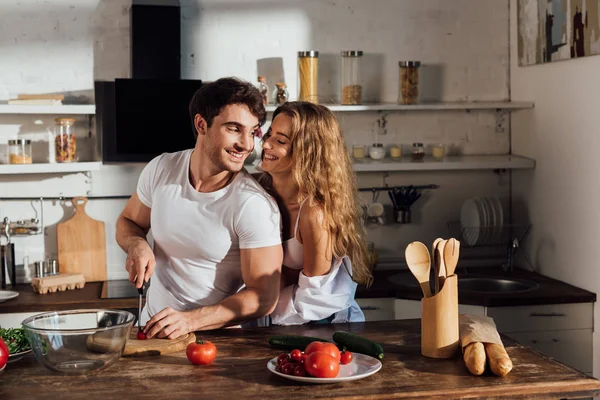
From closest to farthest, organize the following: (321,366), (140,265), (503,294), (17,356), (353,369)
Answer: (321,366) → (353,369) → (17,356) → (140,265) → (503,294)

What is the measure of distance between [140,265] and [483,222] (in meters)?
2.44

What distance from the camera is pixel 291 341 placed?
8.65 ft

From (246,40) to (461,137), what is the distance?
1.38m

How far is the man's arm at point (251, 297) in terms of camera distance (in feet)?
9.62

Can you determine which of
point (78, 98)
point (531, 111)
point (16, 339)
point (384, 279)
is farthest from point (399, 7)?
point (16, 339)

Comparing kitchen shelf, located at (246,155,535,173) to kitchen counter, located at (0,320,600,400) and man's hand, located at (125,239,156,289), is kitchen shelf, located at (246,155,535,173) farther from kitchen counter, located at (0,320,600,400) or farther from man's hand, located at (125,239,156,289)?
kitchen counter, located at (0,320,600,400)

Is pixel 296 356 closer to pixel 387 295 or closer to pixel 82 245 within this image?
pixel 387 295

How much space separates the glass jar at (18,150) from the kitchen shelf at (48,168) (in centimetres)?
5

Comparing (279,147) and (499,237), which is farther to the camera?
(499,237)

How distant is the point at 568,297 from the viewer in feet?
13.5

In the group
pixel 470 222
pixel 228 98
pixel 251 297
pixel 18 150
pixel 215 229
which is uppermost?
pixel 228 98

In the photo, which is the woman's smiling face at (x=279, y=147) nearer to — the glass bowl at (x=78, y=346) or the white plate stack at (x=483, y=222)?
the glass bowl at (x=78, y=346)

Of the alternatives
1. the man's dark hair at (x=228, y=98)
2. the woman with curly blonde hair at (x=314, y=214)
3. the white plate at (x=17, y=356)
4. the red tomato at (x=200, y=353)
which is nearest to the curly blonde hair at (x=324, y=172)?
the woman with curly blonde hair at (x=314, y=214)

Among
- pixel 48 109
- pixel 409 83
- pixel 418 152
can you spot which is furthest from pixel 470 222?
pixel 48 109
